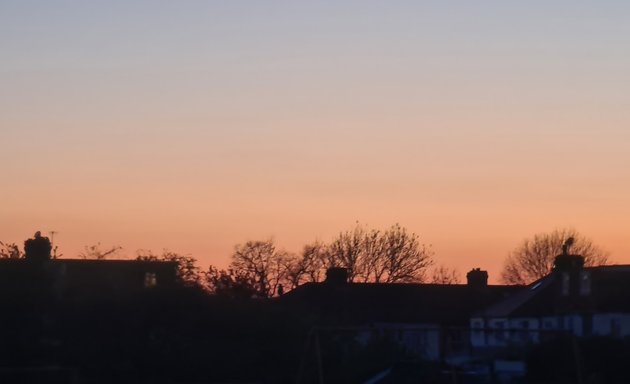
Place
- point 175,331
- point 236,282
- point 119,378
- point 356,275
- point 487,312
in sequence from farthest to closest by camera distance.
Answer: point 356,275, point 487,312, point 236,282, point 175,331, point 119,378

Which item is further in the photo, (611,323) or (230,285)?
(611,323)

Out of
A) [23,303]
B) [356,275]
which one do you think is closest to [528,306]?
[356,275]

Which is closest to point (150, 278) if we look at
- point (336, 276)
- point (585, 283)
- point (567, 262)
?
point (585, 283)

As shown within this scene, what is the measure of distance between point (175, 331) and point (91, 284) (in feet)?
14.0

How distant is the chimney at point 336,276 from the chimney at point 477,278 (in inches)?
458

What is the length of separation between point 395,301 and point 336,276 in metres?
4.58

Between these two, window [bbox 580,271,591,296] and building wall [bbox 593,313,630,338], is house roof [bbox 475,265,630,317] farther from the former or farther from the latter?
building wall [bbox 593,313,630,338]

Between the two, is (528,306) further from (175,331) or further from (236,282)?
(175,331)

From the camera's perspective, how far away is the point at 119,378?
32469 mm

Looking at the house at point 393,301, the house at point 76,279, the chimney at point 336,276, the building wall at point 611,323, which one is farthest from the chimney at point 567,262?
the house at point 76,279

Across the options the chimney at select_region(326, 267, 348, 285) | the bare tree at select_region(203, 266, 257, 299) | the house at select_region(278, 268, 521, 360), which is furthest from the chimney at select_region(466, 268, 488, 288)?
the bare tree at select_region(203, 266, 257, 299)

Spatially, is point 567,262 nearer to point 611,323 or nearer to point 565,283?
point 565,283

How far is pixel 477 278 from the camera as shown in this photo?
80.1 meters

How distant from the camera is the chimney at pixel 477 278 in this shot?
3137 inches
